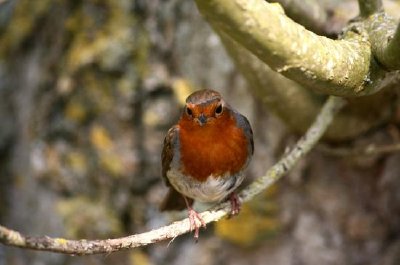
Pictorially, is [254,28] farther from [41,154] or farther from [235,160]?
[41,154]

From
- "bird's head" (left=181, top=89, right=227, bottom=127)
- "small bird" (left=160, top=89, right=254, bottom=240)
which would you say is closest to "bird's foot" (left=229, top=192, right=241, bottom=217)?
"small bird" (left=160, top=89, right=254, bottom=240)

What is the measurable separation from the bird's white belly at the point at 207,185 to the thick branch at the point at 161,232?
122 mm

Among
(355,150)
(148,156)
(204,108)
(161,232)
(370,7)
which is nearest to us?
(161,232)

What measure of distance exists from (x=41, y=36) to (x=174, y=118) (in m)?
1.13

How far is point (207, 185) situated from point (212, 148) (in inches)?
7.5

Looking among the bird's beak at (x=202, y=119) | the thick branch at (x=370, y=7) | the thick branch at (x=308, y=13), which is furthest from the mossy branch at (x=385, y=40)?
the bird's beak at (x=202, y=119)

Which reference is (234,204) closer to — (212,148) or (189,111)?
(212,148)

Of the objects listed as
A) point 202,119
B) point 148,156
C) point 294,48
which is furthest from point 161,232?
point 148,156

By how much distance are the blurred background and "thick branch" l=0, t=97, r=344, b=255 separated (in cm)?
69

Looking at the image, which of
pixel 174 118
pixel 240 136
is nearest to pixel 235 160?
pixel 240 136

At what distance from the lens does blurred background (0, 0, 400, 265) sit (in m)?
3.66

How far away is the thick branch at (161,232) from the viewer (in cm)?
154

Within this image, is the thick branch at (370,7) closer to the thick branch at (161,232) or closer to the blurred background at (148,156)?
the thick branch at (161,232)

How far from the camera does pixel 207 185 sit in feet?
9.84
